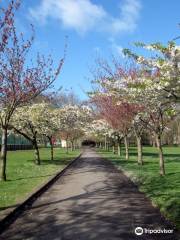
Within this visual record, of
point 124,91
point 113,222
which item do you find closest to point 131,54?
point 124,91

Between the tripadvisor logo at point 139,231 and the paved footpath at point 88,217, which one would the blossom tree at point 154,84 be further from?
the tripadvisor logo at point 139,231

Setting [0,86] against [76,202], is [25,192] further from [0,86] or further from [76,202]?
[0,86]

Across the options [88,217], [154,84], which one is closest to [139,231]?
[88,217]

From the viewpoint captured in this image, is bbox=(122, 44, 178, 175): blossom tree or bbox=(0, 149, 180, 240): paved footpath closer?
bbox=(0, 149, 180, 240): paved footpath

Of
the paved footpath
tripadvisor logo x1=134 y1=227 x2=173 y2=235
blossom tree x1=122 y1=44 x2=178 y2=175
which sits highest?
blossom tree x1=122 y1=44 x2=178 y2=175

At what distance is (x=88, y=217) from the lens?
9461 millimetres

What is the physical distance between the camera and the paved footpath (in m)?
7.81

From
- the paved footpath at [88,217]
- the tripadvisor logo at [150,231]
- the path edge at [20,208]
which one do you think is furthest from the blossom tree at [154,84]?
the path edge at [20,208]

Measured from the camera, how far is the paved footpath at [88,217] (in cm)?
781

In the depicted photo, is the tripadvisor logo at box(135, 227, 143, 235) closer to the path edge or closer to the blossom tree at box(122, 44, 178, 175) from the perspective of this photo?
the path edge

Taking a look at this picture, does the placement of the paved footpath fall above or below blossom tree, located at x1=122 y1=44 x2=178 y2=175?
below

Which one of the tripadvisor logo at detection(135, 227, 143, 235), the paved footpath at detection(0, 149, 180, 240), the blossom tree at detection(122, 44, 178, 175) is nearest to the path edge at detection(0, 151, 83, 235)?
the paved footpath at detection(0, 149, 180, 240)

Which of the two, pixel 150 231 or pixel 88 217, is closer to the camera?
pixel 150 231

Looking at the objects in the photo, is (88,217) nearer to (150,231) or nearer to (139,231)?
(139,231)
